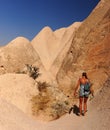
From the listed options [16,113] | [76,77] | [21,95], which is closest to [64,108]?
[21,95]

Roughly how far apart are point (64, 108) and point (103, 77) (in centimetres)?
736

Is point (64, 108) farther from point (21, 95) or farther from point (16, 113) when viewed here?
point (16, 113)

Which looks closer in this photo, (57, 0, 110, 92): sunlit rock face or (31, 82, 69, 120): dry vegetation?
(31, 82, 69, 120): dry vegetation

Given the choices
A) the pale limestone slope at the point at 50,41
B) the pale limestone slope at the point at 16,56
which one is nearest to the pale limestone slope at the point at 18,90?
the pale limestone slope at the point at 16,56

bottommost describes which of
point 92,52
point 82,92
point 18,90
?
point 82,92

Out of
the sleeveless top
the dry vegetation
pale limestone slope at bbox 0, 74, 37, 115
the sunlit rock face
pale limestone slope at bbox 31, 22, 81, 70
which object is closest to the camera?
the sleeveless top

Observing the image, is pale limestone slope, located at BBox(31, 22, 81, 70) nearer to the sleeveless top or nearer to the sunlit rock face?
the sunlit rock face

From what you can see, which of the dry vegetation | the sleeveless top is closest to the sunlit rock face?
the dry vegetation

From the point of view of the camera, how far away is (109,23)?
76.8 feet

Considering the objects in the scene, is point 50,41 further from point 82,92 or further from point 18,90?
point 82,92

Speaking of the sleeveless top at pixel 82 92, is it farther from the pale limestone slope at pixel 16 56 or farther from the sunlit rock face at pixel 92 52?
the pale limestone slope at pixel 16 56

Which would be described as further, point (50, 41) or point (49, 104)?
point (50, 41)

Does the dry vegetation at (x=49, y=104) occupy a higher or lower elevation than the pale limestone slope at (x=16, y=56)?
lower

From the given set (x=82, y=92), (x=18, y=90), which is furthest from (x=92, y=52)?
(x=82, y=92)
